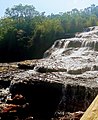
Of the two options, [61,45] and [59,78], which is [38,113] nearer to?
[59,78]

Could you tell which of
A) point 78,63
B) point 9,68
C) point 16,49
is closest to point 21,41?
point 16,49

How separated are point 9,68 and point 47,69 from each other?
24.1 feet

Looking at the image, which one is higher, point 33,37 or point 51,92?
point 33,37

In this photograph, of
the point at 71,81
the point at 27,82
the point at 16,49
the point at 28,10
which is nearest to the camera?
the point at 71,81

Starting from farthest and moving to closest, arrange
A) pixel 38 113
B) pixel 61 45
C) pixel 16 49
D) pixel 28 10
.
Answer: pixel 28 10 → pixel 16 49 → pixel 61 45 → pixel 38 113

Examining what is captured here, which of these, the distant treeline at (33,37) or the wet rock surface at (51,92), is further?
the distant treeline at (33,37)

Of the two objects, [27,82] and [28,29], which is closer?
[27,82]

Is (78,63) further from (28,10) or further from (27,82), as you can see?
(28,10)

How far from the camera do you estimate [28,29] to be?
205 ft

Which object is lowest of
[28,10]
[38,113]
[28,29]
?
[38,113]

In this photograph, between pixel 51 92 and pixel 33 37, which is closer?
pixel 51 92

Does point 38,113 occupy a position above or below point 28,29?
below

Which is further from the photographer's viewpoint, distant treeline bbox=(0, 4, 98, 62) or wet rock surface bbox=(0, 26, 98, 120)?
distant treeline bbox=(0, 4, 98, 62)

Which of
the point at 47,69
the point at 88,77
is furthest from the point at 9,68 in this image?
the point at 88,77
